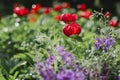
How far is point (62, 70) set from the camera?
284cm

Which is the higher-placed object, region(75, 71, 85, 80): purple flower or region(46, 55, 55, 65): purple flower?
region(46, 55, 55, 65): purple flower

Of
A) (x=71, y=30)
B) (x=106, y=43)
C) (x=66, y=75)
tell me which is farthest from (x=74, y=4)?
(x=66, y=75)

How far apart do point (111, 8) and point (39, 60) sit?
1189 cm

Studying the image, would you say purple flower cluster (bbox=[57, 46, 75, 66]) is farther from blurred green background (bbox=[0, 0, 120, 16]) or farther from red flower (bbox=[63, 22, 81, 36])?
blurred green background (bbox=[0, 0, 120, 16])

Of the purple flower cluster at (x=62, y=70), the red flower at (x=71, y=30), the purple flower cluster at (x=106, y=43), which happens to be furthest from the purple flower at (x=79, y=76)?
the red flower at (x=71, y=30)

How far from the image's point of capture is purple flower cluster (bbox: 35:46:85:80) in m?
2.75

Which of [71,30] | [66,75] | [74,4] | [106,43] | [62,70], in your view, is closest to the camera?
[66,75]

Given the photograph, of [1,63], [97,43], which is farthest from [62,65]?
[1,63]

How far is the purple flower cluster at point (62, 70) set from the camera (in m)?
2.75

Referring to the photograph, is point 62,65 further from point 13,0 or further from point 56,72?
point 13,0

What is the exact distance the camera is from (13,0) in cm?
1848

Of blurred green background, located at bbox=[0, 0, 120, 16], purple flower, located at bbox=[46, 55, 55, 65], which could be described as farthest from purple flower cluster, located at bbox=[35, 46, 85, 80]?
blurred green background, located at bbox=[0, 0, 120, 16]

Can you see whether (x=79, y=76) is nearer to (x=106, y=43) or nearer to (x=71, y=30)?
(x=106, y=43)

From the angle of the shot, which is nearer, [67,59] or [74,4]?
[67,59]
